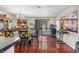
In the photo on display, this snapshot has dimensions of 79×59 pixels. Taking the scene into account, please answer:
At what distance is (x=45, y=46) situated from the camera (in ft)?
9.31

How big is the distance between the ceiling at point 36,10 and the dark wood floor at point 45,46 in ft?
1.43

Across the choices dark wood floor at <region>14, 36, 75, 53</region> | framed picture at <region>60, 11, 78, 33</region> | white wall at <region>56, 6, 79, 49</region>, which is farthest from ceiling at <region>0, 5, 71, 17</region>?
dark wood floor at <region>14, 36, 75, 53</region>

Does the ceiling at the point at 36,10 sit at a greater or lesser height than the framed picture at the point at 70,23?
greater

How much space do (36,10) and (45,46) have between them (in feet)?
2.20

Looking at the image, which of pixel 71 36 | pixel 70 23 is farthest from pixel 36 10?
pixel 71 36

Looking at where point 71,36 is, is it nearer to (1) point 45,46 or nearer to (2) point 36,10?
(1) point 45,46

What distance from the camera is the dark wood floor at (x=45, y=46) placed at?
2.71 meters

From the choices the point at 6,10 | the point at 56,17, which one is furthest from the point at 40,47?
the point at 6,10

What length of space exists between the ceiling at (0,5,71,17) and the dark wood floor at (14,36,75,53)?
0.43 meters

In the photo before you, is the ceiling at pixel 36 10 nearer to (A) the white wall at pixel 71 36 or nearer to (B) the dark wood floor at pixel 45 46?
(A) the white wall at pixel 71 36

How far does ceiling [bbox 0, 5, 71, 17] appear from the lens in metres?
2.59

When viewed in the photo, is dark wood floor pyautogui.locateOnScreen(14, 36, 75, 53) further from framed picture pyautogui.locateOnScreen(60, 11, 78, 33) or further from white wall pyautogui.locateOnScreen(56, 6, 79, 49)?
framed picture pyautogui.locateOnScreen(60, 11, 78, 33)

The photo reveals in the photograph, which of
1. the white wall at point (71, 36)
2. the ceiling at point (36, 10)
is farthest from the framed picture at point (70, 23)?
the ceiling at point (36, 10)

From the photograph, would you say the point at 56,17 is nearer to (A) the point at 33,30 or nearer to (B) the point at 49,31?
(B) the point at 49,31
